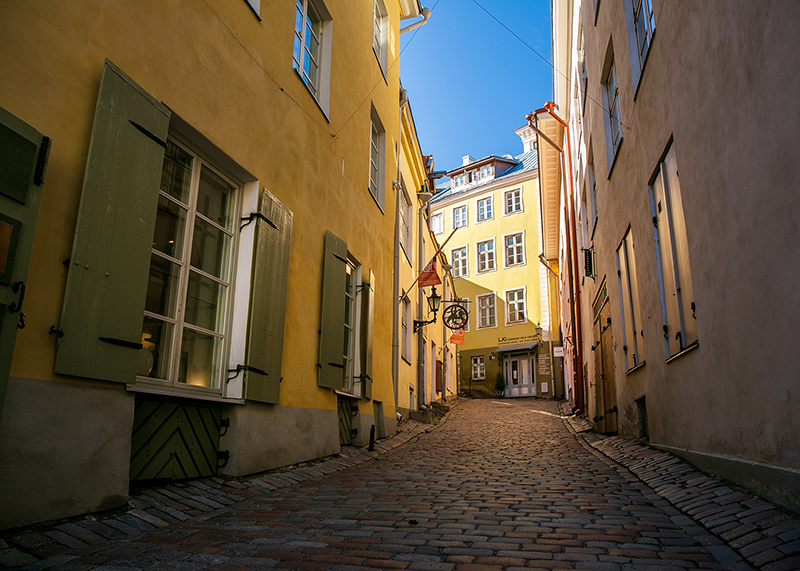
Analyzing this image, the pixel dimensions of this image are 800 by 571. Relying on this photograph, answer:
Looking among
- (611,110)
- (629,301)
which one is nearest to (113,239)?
(629,301)

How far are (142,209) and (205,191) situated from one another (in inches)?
52.4

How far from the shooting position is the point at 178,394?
4.45 metres

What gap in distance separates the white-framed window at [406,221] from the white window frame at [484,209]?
19.6 m

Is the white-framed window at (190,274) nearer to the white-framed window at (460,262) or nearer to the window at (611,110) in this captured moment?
the window at (611,110)

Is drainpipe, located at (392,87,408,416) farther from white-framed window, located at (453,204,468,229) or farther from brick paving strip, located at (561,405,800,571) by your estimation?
white-framed window, located at (453,204,468,229)

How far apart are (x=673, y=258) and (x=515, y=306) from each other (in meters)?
26.8

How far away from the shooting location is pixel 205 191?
5.25 metres

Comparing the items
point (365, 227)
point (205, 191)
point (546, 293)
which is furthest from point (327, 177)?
point (546, 293)

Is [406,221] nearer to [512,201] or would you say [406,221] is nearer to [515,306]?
[515,306]

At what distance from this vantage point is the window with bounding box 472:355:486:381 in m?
32.4

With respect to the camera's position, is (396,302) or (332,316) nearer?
(332,316)

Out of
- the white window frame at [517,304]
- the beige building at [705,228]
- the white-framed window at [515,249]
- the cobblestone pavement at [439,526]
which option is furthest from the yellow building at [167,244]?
the white-framed window at [515,249]

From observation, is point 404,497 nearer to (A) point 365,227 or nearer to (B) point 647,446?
(B) point 647,446

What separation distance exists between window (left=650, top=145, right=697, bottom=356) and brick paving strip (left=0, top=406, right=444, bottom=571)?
3.92 metres
